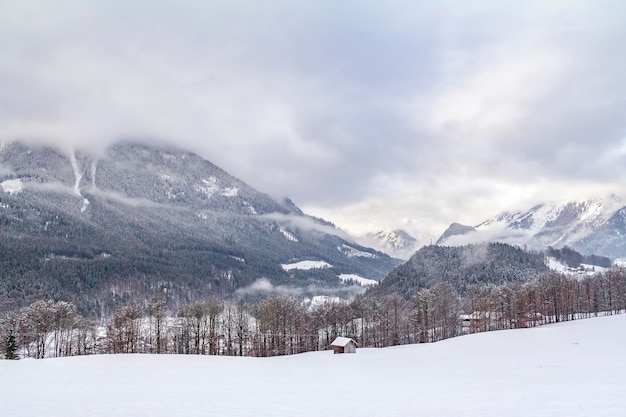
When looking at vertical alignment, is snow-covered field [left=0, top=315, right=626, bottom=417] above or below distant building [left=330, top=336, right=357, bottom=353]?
above

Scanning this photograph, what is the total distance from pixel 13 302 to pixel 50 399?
202908 mm

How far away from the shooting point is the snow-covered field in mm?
22422

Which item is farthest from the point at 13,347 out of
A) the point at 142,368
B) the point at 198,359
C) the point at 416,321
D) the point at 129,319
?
the point at 416,321

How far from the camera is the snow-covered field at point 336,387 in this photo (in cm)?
2242

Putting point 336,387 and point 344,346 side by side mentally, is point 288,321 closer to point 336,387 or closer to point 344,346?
point 344,346

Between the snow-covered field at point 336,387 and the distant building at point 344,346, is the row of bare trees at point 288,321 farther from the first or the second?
the snow-covered field at point 336,387

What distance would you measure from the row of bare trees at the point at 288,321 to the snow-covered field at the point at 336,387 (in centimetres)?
3517

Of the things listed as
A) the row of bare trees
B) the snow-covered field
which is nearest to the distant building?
the row of bare trees

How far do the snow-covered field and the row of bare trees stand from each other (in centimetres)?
3517

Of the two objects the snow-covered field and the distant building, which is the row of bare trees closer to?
the distant building

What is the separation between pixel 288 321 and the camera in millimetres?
105375

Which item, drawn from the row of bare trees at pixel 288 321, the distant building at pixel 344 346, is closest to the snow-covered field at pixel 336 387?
the distant building at pixel 344 346

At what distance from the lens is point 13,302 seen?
192m

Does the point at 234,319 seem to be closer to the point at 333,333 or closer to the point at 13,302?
the point at 333,333
